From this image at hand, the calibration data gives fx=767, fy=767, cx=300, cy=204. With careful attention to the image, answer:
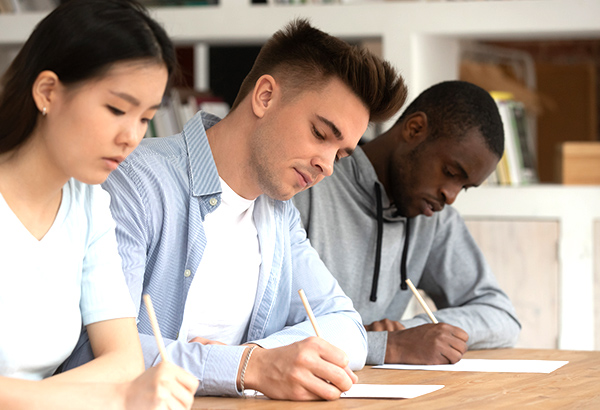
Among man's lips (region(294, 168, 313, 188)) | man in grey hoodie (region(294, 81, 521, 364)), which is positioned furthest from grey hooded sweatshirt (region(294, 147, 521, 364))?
man's lips (region(294, 168, 313, 188))

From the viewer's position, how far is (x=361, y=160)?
2.03 meters

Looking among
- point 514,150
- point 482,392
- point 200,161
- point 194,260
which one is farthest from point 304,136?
point 514,150

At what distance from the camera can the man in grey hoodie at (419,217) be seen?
6.18 ft

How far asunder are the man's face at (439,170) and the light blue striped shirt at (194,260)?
1.33 ft

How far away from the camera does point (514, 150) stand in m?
2.73

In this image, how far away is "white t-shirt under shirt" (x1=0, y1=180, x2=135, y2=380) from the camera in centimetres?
106

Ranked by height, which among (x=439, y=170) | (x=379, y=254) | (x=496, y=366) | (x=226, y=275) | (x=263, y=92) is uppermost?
(x=263, y=92)

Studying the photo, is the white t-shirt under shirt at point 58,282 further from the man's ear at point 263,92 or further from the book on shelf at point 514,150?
the book on shelf at point 514,150

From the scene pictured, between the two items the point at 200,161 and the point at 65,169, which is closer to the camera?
the point at 65,169

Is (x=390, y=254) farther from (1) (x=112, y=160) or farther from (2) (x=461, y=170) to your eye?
(1) (x=112, y=160)

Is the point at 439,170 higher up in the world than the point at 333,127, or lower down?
lower down

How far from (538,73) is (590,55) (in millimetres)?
426

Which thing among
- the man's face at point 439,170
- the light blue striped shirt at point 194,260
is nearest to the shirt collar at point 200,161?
the light blue striped shirt at point 194,260

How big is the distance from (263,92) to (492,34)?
1314 mm
